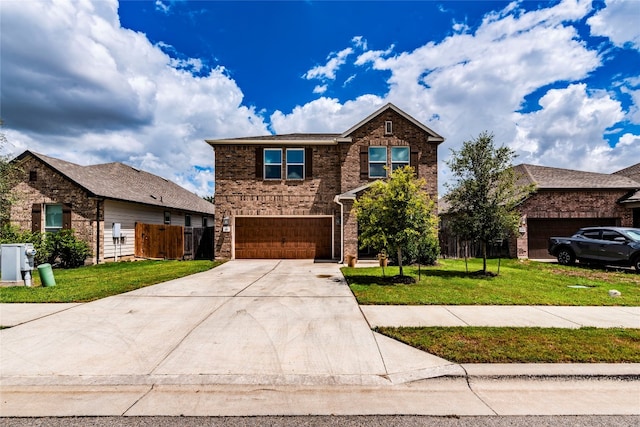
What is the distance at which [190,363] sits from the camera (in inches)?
175

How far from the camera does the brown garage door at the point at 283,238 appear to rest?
55.5 feet

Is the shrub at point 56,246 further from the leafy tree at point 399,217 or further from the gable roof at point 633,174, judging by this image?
the gable roof at point 633,174

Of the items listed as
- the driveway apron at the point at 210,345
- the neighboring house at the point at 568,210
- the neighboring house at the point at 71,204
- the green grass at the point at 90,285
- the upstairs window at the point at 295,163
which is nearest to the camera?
the driveway apron at the point at 210,345

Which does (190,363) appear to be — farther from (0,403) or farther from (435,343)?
(435,343)

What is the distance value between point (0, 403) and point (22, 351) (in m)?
1.54

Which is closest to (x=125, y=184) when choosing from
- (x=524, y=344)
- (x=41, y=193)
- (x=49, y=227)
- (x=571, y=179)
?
(x=41, y=193)

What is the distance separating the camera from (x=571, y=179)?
17844 millimetres

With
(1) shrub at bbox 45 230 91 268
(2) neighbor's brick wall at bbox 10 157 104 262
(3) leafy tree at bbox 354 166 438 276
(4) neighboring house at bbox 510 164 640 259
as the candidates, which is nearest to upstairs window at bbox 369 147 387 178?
(3) leafy tree at bbox 354 166 438 276

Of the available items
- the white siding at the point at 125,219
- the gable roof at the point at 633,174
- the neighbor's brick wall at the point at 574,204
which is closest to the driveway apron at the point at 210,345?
the white siding at the point at 125,219

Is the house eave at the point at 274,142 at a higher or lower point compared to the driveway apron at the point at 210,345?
higher

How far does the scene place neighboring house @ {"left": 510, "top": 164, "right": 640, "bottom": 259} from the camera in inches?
661

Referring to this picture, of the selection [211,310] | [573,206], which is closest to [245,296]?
[211,310]

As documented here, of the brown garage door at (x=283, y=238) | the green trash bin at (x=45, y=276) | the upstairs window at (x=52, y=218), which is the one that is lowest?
the green trash bin at (x=45, y=276)

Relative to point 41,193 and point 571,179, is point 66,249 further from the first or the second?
point 571,179
